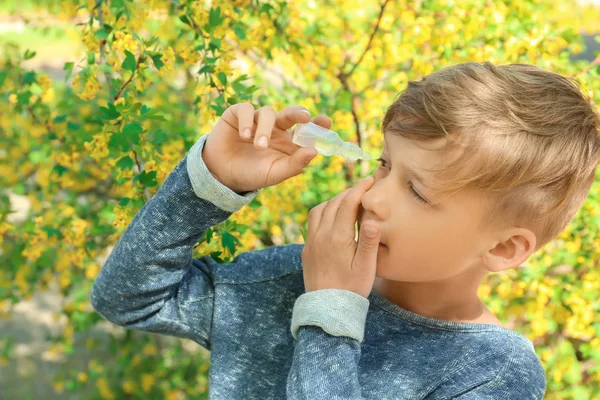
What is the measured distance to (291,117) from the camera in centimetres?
134

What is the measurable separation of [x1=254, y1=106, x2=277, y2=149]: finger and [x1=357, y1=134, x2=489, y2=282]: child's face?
0.67 ft

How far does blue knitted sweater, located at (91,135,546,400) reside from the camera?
125 centimetres

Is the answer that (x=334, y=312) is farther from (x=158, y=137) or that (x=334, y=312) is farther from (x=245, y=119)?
(x=158, y=137)

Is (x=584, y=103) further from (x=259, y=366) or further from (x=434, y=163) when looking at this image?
(x=259, y=366)

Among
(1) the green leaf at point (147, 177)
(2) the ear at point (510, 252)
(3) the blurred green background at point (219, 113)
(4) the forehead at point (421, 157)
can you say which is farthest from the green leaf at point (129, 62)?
(2) the ear at point (510, 252)

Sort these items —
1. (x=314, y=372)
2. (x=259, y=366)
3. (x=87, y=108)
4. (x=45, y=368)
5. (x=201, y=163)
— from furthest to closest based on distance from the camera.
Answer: (x=45, y=368) < (x=87, y=108) < (x=259, y=366) < (x=201, y=163) < (x=314, y=372)

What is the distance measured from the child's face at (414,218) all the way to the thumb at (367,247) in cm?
5

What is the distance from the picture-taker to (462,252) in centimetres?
138

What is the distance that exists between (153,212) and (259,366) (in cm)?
37

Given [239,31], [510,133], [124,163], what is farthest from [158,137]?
[510,133]

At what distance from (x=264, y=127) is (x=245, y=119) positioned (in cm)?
5

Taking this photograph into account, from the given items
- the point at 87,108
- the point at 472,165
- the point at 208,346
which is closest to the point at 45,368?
the point at 87,108

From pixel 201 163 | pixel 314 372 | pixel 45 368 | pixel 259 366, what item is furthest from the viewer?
pixel 45 368

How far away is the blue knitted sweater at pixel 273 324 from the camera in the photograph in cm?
125
